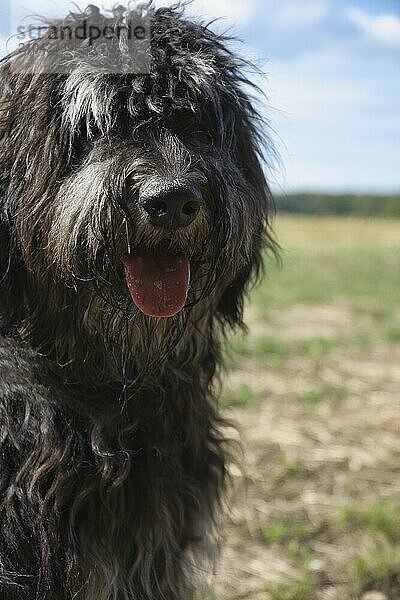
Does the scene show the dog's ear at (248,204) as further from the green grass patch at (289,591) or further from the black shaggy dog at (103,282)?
the green grass patch at (289,591)

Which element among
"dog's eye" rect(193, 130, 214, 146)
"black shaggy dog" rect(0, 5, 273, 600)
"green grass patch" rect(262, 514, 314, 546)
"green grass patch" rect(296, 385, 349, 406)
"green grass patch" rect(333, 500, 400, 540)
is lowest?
"green grass patch" rect(296, 385, 349, 406)

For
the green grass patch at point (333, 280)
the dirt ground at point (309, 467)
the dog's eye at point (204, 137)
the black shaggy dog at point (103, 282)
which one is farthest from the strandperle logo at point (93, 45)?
the green grass patch at point (333, 280)

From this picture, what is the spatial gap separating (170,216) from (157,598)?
Result: 128 cm

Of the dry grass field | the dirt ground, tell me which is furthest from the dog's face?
the dirt ground

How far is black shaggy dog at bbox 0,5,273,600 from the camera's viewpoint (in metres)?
2.27

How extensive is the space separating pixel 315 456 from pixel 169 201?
9.42 ft

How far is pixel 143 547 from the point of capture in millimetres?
2484

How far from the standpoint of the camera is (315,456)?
462cm

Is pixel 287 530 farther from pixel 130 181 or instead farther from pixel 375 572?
pixel 130 181

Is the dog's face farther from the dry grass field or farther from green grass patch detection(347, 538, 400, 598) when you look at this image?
green grass patch detection(347, 538, 400, 598)

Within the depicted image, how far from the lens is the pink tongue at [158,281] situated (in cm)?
231

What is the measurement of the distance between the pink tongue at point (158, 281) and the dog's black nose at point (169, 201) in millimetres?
183

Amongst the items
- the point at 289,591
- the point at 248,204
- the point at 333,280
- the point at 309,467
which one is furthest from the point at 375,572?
the point at 333,280

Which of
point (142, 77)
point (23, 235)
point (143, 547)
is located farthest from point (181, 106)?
point (143, 547)
